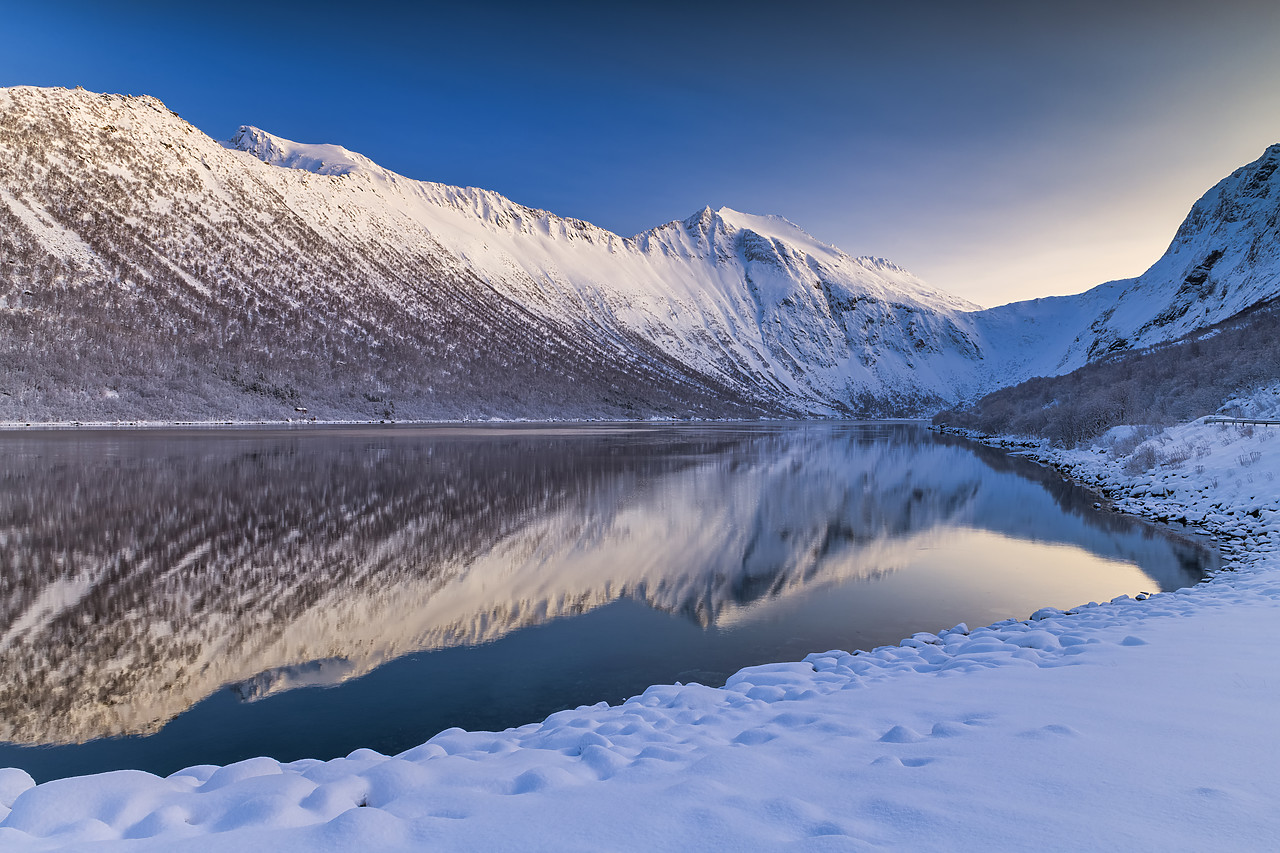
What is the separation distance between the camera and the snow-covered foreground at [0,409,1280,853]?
11.9ft

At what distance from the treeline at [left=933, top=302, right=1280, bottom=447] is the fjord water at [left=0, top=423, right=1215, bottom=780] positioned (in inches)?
1117

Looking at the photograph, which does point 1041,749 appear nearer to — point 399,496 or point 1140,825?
point 1140,825

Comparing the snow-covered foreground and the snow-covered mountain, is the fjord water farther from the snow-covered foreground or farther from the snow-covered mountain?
the snow-covered mountain

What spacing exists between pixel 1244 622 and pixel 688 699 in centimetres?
721

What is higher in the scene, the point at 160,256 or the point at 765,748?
the point at 160,256

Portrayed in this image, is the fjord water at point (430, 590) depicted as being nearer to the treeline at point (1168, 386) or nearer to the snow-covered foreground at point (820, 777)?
the snow-covered foreground at point (820, 777)

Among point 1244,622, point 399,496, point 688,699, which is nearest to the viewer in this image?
point 688,699

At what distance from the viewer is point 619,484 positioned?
3084 centimetres

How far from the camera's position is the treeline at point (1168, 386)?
47.2m

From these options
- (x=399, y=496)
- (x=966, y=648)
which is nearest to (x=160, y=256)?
(x=399, y=496)

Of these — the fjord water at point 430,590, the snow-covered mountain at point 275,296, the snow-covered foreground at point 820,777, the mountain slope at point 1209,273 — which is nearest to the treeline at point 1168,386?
the fjord water at point 430,590

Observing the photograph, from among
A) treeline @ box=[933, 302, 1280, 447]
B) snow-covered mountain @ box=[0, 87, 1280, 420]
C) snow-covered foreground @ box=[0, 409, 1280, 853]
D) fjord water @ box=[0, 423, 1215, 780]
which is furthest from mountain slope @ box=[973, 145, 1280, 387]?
snow-covered foreground @ box=[0, 409, 1280, 853]

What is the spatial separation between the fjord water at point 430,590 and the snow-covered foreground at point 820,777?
255 centimetres

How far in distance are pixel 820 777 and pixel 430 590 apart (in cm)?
1100
